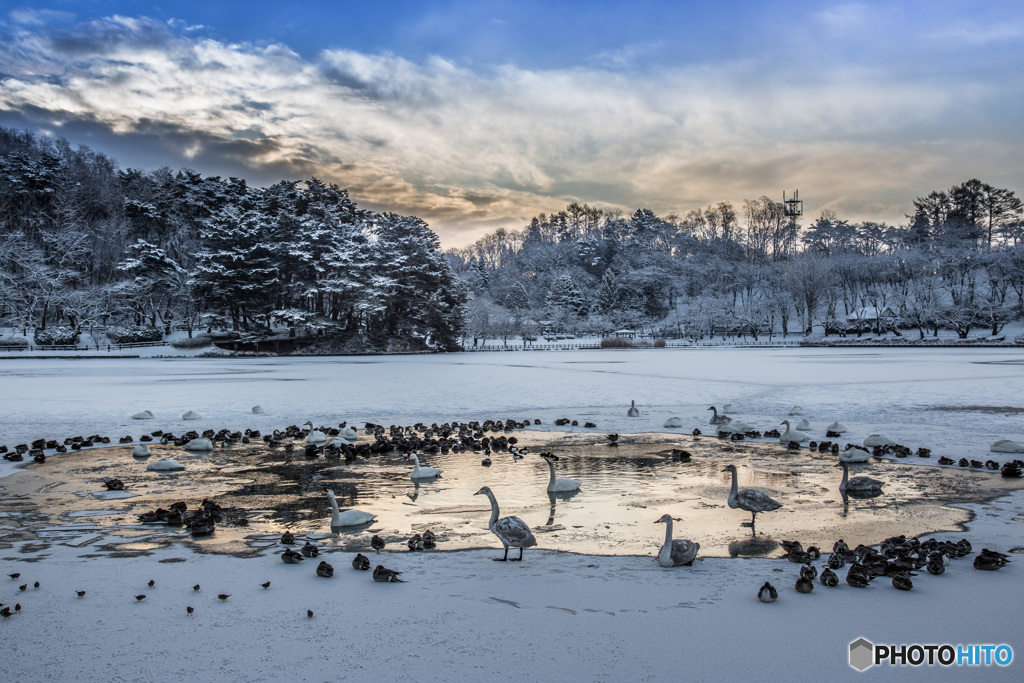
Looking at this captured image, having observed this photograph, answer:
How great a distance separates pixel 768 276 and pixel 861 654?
98.8 m

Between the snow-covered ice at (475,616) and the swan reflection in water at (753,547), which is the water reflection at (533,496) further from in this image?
the snow-covered ice at (475,616)

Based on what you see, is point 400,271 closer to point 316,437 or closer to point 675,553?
point 316,437

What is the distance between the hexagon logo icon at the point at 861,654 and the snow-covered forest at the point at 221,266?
4928cm

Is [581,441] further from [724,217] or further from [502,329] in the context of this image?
[724,217]

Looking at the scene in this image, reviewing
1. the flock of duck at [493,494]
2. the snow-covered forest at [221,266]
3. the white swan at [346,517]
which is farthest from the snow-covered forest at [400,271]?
the white swan at [346,517]

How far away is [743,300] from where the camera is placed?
9475cm

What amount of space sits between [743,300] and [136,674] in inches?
3913

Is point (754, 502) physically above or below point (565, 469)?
above

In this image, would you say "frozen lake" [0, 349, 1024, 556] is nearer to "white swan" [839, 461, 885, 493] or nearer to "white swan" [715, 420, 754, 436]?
"white swan" [839, 461, 885, 493]

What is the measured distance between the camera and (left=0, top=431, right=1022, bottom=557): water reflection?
19.1 feet

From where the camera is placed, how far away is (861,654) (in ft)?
11.6

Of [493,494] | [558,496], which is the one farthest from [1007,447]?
[493,494]

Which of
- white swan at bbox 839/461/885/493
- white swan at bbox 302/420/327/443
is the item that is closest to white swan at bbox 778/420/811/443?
white swan at bbox 839/461/885/493

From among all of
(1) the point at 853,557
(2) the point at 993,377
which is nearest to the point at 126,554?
(1) the point at 853,557
